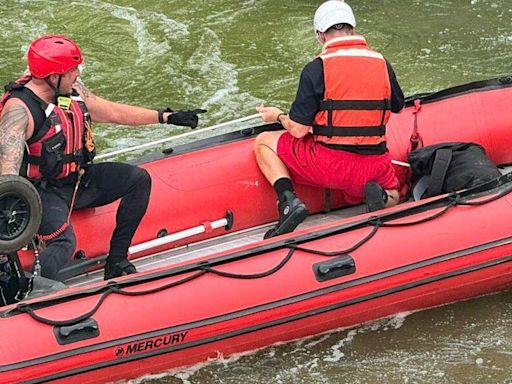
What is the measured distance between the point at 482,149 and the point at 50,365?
2331mm

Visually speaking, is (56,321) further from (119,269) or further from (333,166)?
→ (333,166)

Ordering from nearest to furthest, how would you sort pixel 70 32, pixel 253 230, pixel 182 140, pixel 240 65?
pixel 253 230 → pixel 182 140 → pixel 240 65 → pixel 70 32

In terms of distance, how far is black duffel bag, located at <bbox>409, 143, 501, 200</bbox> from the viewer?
468 centimetres

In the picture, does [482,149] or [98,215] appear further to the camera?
[482,149]

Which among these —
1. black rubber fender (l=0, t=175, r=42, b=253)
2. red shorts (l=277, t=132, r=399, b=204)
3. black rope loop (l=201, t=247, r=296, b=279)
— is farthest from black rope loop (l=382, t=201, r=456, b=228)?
black rubber fender (l=0, t=175, r=42, b=253)

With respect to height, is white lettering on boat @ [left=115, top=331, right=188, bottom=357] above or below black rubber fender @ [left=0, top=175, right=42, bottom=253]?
below

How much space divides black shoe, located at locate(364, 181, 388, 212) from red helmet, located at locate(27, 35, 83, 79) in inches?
56.6

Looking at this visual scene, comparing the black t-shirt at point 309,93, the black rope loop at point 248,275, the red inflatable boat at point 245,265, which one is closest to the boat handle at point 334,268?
the red inflatable boat at point 245,265

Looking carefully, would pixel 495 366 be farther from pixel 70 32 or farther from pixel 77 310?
pixel 70 32

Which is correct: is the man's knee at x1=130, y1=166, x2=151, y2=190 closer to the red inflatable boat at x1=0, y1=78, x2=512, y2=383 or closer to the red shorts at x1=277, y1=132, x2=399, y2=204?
the red inflatable boat at x1=0, y1=78, x2=512, y2=383

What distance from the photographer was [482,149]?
16.2 feet

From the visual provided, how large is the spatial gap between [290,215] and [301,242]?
1.02 ft

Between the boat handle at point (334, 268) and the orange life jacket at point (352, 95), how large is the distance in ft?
1.96

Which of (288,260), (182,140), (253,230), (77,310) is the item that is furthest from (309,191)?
(182,140)
